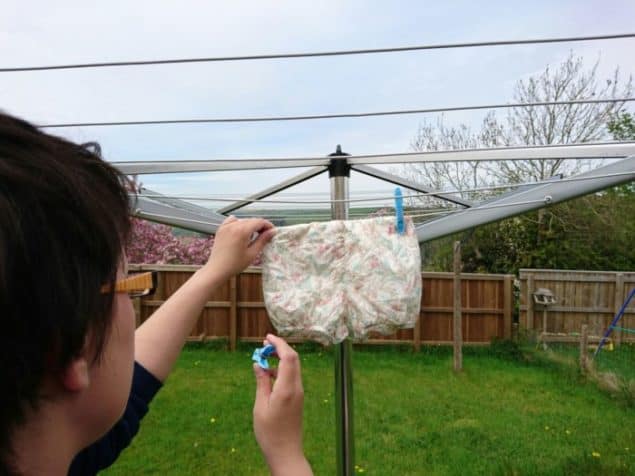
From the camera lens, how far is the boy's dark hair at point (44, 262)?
31cm

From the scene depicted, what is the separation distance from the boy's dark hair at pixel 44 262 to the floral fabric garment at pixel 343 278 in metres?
0.72

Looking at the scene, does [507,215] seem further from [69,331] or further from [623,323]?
[623,323]

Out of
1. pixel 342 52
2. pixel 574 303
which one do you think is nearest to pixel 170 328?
pixel 342 52

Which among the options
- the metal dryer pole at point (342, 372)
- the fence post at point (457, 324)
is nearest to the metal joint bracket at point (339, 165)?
the metal dryer pole at point (342, 372)

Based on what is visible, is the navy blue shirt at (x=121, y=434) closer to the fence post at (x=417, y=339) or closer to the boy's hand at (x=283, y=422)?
the boy's hand at (x=283, y=422)

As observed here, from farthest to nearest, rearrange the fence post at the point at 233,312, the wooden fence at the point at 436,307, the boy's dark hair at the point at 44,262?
the fence post at the point at 233,312 < the wooden fence at the point at 436,307 < the boy's dark hair at the point at 44,262

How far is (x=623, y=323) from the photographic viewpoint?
5.39m

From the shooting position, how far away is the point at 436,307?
542 cm

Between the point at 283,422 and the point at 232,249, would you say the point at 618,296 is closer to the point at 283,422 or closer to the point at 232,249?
the point at 232,249

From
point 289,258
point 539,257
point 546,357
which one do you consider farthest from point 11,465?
point 539,257

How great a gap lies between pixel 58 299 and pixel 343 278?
2.65 ft

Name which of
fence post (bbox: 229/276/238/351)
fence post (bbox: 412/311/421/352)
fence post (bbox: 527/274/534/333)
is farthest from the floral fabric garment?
fence post (bbox: 527/274/534/333)

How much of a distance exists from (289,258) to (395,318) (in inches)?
11.1

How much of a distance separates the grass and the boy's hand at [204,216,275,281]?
7.74 feet
